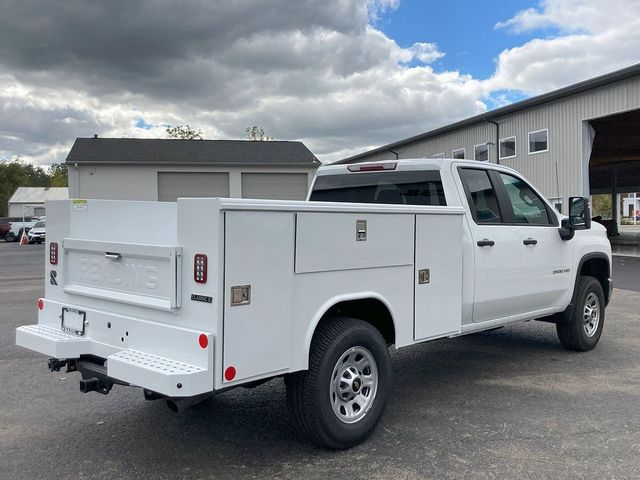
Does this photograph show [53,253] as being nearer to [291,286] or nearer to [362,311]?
[291,286]

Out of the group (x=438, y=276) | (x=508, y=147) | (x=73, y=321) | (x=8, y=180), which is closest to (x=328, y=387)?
(x=438, y=276)

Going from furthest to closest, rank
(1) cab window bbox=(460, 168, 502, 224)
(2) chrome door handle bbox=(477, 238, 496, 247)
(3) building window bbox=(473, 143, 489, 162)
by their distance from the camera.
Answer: (3) building window bbox=(473, 143, 489, 162), (1) cab window bbox=(460, 168, 502, 224), (2) chrome door handle bbox=(477, 238, 496, 247)

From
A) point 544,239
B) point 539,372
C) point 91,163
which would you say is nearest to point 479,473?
point 539,372

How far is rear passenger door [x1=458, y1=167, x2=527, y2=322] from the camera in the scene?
16.9 ft

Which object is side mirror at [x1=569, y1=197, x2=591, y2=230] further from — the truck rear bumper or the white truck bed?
the truck rear bumper

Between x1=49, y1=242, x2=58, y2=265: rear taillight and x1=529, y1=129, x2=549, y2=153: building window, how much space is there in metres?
21.2

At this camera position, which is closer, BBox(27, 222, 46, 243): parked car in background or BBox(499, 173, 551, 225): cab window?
BBox(499, 173, 551, 225): cab window

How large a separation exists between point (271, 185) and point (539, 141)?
1434 centimetres

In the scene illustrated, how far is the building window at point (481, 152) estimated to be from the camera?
26.5 meters

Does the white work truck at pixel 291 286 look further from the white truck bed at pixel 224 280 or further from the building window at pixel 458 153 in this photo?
the building window at pixel 458 153

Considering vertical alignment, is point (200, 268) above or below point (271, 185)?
below

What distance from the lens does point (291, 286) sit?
3.58m

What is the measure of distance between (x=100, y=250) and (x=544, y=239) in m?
4.34

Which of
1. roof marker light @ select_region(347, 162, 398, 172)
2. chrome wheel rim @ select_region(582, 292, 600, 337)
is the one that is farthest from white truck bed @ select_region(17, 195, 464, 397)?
chrome wheel rim @ select_region(582, 292, 600, 337)
